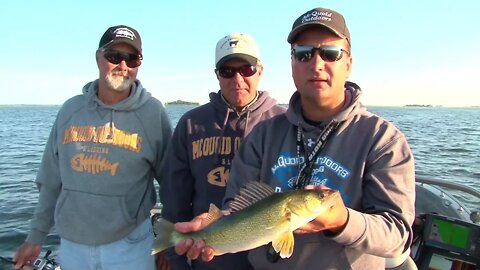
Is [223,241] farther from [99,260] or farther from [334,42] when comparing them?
[99,260]

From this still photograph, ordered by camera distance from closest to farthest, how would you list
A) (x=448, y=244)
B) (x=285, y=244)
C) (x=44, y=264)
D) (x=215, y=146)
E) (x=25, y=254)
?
(x=285, y=244), (x=215, y=146), (x=25, y=254), (x=44, y=264), (x=448, y=244)

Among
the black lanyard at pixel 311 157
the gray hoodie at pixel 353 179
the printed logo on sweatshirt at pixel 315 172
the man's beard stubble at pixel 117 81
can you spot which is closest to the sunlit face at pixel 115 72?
the man's beard stubble at pixel 117 81

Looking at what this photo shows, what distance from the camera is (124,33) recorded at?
14.0 ft

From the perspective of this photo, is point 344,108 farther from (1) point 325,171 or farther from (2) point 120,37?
(2) point 120,37

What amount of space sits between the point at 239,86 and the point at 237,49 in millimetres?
345

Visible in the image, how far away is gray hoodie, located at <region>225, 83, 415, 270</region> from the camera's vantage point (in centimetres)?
246

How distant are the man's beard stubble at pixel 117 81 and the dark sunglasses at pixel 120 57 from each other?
0.12 m

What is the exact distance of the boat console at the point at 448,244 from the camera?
478 centimetres

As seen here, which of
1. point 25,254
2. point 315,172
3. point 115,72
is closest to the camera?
point 315,172

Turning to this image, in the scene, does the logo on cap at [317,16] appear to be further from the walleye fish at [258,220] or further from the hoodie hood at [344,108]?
the walleye fish at [258,220]

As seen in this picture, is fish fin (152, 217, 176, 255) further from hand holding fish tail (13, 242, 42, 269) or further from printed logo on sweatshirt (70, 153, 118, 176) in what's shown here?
hand holding fish tail (13, 242, 42, 269)

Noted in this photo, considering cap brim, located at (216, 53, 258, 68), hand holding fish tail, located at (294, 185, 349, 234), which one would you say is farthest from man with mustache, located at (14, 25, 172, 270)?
hand holding fish tail, located at (294, 185, 349, 234)

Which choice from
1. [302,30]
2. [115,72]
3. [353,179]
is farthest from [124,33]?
[353,179]

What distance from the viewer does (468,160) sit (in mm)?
20516
